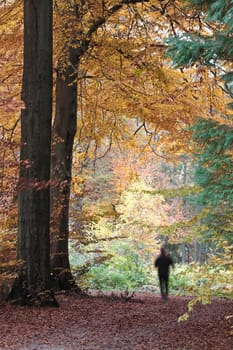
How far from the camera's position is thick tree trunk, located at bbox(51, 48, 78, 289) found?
1044 centimetres

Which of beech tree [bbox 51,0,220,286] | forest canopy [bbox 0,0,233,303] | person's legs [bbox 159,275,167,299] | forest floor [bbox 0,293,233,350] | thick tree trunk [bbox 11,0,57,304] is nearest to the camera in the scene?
forest canopy [bbox 0,0,233,303]

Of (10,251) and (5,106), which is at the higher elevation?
(5,106)

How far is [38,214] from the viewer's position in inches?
325

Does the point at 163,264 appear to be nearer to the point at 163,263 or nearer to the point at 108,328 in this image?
the point at 163,263

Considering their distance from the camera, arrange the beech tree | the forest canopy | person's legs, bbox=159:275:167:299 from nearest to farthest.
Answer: the forest canopy, the beech tree, person's legs, bbox=159:275:167:299

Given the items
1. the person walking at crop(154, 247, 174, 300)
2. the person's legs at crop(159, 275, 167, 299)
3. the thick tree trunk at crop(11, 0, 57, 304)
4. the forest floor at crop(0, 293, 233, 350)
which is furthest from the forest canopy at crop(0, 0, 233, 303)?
the person's legs at crop(159, 275, 167, 299)

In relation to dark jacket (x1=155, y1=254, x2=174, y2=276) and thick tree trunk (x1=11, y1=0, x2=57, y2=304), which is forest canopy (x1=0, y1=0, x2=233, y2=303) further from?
dark jacket (x1=155, y1=254, x2=174, y2=276)

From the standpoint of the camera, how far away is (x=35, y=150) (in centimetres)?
831

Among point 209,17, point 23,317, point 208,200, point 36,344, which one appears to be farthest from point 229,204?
point 23,317

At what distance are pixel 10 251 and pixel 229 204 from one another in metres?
4.38

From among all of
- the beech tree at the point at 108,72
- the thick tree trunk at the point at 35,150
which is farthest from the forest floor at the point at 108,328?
the beech tree at the point at 108,72

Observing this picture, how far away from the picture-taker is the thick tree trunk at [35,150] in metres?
8.21

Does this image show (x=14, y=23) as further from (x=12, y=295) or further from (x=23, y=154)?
(x=12, y=295)

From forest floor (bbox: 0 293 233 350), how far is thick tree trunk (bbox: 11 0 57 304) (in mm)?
630
